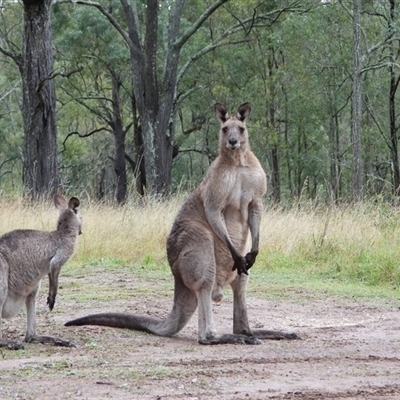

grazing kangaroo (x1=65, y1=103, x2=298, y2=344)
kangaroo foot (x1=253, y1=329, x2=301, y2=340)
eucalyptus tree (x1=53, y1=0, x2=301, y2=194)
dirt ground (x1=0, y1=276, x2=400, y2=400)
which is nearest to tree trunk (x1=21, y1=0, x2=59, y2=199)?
eucalyptus tree (x1=53, y1=0, x2=301, y2=194)

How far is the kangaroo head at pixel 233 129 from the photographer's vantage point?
640cm

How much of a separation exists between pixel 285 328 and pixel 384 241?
449 centimetres

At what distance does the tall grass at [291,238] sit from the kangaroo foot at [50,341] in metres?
4.79

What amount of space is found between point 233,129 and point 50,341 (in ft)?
6.49

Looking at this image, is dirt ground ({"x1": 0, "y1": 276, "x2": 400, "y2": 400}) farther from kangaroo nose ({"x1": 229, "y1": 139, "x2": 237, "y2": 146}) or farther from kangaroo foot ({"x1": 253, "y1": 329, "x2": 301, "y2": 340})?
kangaroo nose ({"x1": 229, "y1": 139, "x2": 237, "y2": 146})

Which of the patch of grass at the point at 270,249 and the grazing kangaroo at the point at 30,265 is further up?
the grazing kangaroo at the point at 30,265

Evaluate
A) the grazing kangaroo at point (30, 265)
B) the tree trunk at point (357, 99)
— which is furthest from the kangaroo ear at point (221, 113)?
the tree trunk at point (357, 99)

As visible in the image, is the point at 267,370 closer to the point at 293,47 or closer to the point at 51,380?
the point at 51,380

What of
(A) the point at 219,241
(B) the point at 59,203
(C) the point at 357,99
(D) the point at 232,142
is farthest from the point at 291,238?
(C) the point at 357,99

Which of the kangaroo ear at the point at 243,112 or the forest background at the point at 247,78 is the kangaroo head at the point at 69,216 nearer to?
the kangaroo ear at the point at 243,112

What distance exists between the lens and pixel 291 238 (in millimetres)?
11500

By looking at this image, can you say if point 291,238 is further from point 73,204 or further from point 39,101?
point 39,101

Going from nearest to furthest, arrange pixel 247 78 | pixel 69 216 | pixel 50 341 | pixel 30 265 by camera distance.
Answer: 1. pixel 30 265
2. pixel 50 341
3. pixel 69 216
4. pixel 247 78

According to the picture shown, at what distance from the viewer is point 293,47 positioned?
1115 inches
